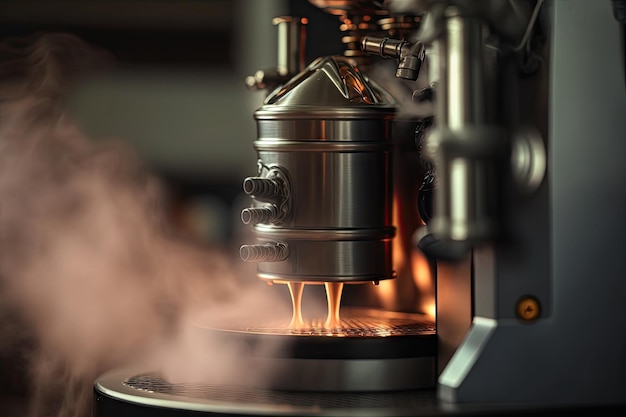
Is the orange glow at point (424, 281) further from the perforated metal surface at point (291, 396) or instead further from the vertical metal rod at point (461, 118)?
the vertical metal rod at point (461, 118)

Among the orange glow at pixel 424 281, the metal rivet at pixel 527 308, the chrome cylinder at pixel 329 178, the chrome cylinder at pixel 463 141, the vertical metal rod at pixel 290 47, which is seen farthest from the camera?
the vertical metal rod at pixel 290 47

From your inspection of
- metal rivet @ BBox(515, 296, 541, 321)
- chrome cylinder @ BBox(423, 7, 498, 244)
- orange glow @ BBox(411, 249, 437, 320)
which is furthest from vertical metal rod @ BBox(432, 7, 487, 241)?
orange glow @ BBox(411, 249, 437, 320)

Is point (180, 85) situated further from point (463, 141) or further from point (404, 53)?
point (463, 141)

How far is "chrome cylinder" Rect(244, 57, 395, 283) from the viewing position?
1001mm

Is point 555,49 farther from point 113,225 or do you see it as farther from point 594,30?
point 113,225

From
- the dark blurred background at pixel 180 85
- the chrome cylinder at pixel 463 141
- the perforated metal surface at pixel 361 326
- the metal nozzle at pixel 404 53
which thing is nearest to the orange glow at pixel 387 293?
the perforated metal surface at pixel 361 326

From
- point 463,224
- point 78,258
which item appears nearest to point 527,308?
point 463,224

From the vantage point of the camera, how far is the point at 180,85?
299 cm

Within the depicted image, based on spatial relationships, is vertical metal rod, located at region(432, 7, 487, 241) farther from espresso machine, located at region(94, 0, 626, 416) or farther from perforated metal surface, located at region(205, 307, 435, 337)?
perforated metal surface, located at region(205, 307, 435, 337)

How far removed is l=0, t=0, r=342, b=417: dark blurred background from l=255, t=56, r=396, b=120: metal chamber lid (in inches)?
72.7

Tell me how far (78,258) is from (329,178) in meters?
0.45

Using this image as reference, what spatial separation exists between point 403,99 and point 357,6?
0.12 metres

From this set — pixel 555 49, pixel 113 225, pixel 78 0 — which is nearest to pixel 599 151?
pixel 555 49

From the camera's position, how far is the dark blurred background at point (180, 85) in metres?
2.92
